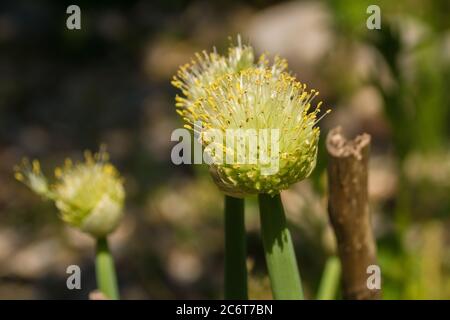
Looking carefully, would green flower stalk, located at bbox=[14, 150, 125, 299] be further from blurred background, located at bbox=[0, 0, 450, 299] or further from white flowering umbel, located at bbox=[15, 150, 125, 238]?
blurred background, located at bbox=[0, 0, 450, 299]

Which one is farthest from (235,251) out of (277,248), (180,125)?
(180,125)

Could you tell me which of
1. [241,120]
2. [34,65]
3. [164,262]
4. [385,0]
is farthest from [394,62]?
[34,65]

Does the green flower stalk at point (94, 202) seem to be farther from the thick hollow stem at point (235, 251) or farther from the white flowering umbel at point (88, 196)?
the thick hollow stem at point (235, 251)

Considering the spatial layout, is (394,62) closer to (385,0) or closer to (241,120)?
(241,120)

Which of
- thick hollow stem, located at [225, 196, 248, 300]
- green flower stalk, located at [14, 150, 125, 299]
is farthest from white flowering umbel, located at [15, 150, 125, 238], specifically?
thick hollow stem, located at [225, 196, 248, 300]

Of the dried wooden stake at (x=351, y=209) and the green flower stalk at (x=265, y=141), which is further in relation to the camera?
the dried wooden stake at (x=351, y=209)

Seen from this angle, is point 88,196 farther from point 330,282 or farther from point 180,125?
point 180,125

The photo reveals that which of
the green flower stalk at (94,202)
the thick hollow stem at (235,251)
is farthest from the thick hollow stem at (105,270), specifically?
the thick hollow stem at (235,251)
